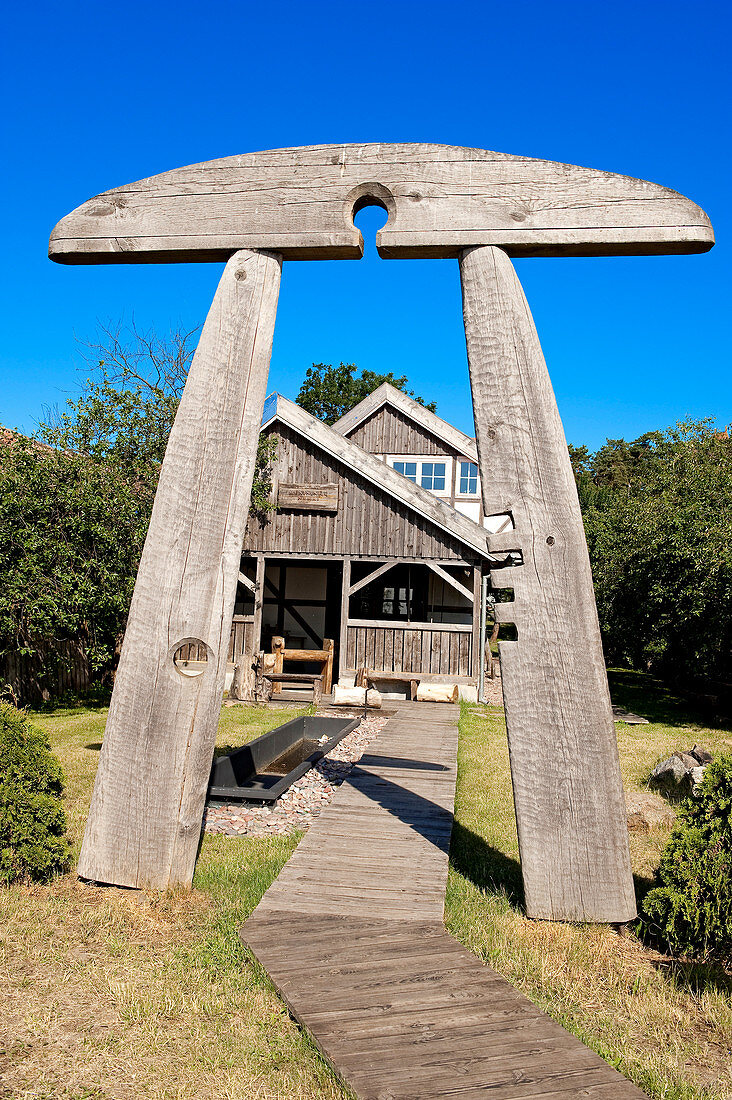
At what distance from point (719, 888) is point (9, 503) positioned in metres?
10.6

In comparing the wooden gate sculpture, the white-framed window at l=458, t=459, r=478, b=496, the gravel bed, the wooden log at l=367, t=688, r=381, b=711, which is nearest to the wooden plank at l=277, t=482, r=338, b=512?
the wooden log at l=367, t=688, r=381, b=711

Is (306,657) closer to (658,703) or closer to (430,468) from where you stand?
(658,703)

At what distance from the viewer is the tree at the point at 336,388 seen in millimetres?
54531

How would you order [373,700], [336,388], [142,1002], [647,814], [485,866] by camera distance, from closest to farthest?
1. [142,1002]
2. [485,866]
3. [647,814]
4. [373,700]
5. [336,388]

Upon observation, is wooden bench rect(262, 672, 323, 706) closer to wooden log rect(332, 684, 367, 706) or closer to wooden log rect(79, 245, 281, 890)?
wooden log rect(332, 684, 367, 706)

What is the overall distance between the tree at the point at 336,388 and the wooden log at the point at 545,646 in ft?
167

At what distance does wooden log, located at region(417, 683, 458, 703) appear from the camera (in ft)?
46.8

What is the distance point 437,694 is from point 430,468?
927 cm

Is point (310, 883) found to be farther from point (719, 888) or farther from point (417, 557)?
point (417, 557)

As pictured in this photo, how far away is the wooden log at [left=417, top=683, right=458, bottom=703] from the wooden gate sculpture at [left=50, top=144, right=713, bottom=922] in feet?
33.7

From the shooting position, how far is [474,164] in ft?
13.7

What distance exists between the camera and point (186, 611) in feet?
14.0

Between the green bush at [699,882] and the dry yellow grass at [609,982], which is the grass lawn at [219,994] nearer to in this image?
the dry yellow grass at [609,982]

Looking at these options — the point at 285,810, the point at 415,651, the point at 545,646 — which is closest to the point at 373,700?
the point at 415,651
